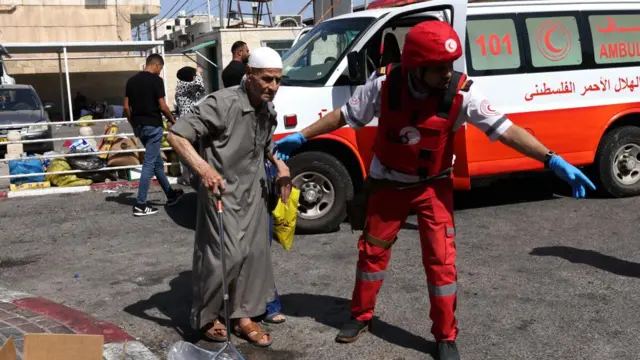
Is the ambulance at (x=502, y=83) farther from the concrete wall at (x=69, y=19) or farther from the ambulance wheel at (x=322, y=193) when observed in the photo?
the concrete wall at (x=69, y=19)

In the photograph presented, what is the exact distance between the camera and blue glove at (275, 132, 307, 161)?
4633 mm

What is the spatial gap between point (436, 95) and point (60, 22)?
38139mm

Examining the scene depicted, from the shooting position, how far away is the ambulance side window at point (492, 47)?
25.3 feet

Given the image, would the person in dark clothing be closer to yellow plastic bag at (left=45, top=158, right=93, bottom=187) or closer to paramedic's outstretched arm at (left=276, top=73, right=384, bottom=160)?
paramedic's outstretched arm at (left=276, top=73, right=384, bottom=160)

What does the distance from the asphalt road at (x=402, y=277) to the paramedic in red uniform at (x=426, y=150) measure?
448 mm

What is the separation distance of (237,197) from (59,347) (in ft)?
4.36

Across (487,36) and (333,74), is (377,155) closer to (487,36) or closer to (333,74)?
(333,74)

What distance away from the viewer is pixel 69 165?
10.6 metres

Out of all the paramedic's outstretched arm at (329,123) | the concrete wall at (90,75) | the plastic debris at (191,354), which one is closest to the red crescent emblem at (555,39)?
the paramedic's outstretched arm at (329,123)

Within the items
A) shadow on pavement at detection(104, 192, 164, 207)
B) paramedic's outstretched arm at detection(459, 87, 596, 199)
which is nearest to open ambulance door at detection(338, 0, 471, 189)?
paramedic's outstretched arm at detection(459, 87, 596, 199)

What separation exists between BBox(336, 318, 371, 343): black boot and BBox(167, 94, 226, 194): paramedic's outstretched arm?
1.19 meters

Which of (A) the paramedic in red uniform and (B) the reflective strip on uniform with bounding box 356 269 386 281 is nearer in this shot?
(A) the paramedic in red uniform

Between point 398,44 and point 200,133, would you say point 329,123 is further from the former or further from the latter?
point 398,44

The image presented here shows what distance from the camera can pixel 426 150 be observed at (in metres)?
4.18
